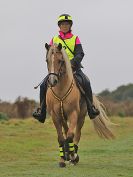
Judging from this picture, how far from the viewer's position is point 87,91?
1562cm

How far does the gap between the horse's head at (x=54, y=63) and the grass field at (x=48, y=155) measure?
187 centimetres

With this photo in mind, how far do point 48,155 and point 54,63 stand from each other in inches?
252

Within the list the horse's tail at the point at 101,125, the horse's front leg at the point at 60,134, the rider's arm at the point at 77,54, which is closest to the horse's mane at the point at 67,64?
the rider's arm at the point at 77,54

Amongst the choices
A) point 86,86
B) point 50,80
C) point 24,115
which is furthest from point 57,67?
point 24,115

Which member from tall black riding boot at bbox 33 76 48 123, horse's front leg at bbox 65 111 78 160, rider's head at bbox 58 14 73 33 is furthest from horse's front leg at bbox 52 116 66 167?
rider's head at bbox 58 14 73 33

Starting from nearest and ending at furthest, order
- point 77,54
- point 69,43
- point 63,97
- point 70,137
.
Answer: point 63,97 < point 70,137 < point 77,54 < point 69,43

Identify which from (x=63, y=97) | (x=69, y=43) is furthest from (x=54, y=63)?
(x=69, y=43)

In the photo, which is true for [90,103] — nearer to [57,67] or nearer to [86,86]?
[86,86]

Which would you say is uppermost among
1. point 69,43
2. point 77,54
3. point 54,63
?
point 69,43

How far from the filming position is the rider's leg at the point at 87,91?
15430 millimetres

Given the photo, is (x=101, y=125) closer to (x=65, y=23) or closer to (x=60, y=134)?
(x=60, y=134)

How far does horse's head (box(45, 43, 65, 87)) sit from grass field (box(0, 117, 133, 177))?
1.87 meters

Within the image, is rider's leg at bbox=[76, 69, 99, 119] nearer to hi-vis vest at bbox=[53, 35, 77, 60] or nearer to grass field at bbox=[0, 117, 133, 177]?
hi-vis vest at bbox=[53, 35, 77, 60]

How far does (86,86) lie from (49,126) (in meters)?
19.5
